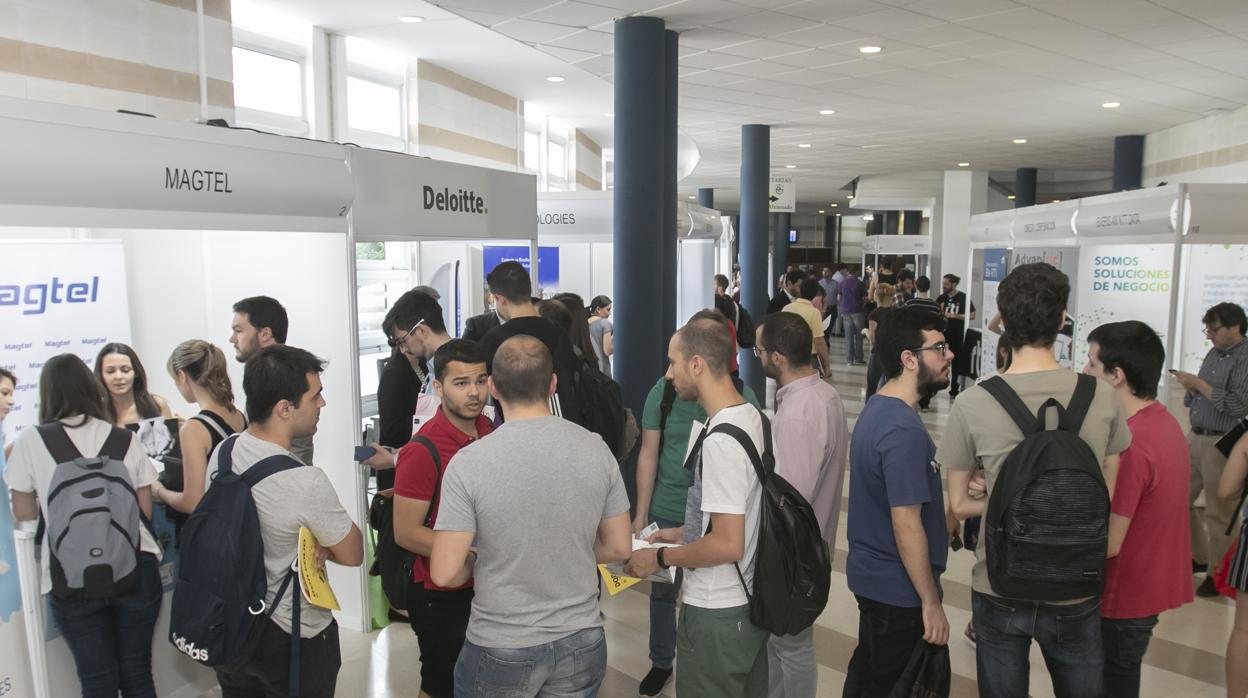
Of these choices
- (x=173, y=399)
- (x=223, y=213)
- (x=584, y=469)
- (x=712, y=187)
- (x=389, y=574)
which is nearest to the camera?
(x=584, y=469)

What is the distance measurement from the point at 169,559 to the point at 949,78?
7512mm

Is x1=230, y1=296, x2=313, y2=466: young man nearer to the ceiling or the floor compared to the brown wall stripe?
nearer to the floor

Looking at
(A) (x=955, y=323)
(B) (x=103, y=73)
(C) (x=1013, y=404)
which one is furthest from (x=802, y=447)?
(A) (x=955, y=323)

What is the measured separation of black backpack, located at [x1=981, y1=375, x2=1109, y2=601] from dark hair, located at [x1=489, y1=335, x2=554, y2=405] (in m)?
1.14

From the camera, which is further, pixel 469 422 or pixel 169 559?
pixel 169 559

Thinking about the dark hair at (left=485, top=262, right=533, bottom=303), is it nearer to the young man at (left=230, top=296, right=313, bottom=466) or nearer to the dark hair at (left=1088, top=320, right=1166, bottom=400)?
the young man at (left=230, top=296, right=313, bottom=466)

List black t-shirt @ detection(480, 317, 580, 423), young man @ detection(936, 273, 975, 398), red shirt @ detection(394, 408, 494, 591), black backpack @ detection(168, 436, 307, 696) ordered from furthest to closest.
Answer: young man @ detection(936, 273, 975, 398), black t-shirt @ detection(480, 317, 580, 423), red shirt @ detection(394, 408, 494, 591), black backpack @ detection(168, 436, 307, 696)

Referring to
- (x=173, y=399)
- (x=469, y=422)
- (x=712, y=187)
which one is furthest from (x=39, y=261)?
(x=712, y=187)

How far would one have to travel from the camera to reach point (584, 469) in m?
1.93

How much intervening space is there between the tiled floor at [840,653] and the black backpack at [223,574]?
1489 mm

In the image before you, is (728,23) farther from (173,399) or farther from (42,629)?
(42,629)

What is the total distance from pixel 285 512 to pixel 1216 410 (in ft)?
15.3

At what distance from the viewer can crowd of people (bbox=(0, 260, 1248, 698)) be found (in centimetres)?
195

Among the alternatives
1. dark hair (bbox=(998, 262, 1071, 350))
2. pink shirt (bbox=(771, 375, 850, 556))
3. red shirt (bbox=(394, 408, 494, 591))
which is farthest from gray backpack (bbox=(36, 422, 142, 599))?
dark hair (bbox=(998, 262, 1071, 350))
